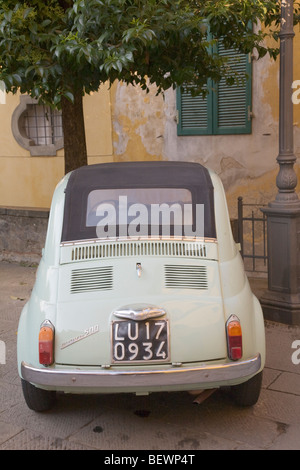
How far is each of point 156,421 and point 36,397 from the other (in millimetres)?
950

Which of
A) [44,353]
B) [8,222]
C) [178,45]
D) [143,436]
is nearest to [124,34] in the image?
[178,45]

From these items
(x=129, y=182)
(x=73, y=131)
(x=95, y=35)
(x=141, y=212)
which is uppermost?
(x=95, y=35)

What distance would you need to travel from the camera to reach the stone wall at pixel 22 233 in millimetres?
9656

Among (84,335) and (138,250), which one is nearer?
(84,335)

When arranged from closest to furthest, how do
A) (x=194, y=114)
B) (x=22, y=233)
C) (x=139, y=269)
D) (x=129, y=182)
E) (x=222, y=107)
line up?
(x=139, y=269)
(x=129, y=182)
(x=22, y=233)
(x=222, y=107)
(x=194, y=114)

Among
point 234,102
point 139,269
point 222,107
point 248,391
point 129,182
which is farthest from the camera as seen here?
point 222,107

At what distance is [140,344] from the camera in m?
4.10

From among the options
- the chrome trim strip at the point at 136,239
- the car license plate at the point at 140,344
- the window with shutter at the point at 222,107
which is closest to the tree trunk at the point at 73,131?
the window with shutter at the point at 222,107

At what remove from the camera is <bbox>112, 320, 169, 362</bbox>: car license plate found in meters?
4.09

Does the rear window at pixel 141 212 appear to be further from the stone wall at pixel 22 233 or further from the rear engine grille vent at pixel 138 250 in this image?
the stone wall at pixel 22 233

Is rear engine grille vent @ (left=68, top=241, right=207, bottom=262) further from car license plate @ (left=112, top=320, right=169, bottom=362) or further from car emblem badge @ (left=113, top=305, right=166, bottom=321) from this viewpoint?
car license plate @ (left=112, top=320, right=169, bottom=362)

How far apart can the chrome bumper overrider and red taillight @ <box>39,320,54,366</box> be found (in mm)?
78

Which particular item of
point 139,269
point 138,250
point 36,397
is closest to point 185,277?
point 139,269

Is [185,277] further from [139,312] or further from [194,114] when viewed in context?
[194,114]
